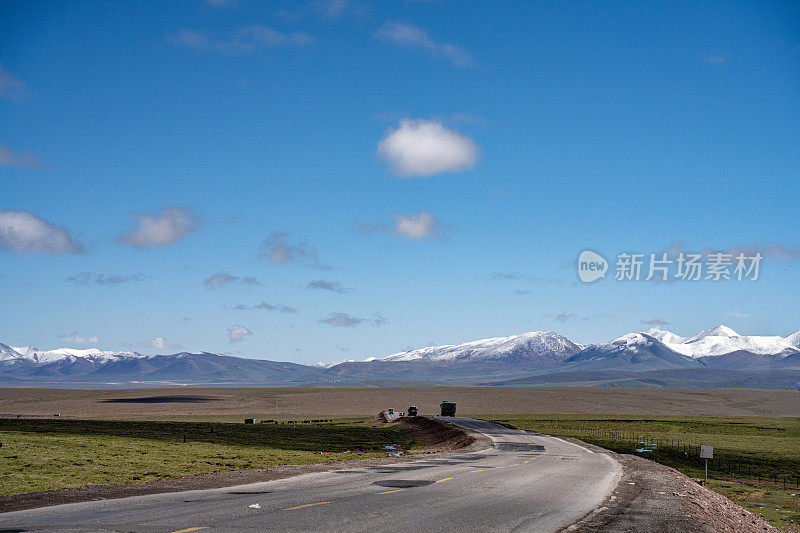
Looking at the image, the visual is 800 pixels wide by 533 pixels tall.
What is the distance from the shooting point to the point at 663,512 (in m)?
20.3

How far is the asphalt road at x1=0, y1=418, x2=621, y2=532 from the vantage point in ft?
52.4

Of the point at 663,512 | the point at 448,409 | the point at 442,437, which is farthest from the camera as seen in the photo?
the point at 448,409

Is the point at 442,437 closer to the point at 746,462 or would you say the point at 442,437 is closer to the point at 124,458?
the point at 746,462

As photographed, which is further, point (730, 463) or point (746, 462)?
point (746, 462)

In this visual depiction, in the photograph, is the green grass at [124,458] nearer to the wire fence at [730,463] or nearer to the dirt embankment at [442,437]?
the dirt embankment at [442,437]

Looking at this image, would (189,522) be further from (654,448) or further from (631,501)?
(654,448)

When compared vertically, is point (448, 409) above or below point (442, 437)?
below

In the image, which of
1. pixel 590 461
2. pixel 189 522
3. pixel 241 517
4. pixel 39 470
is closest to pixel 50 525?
pixel 189 522

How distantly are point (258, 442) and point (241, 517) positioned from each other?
3677 cm

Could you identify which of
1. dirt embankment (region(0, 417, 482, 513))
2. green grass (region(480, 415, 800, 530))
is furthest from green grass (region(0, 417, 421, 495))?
green grass (region(480, 415, 800, 530))

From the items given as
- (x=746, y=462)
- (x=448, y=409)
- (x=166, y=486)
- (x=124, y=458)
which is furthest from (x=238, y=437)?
(x=448, y=409)

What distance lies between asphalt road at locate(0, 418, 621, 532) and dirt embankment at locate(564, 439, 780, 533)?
27.6 inches

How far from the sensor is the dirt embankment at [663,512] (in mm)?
17703

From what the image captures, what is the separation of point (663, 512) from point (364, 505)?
881 cm
